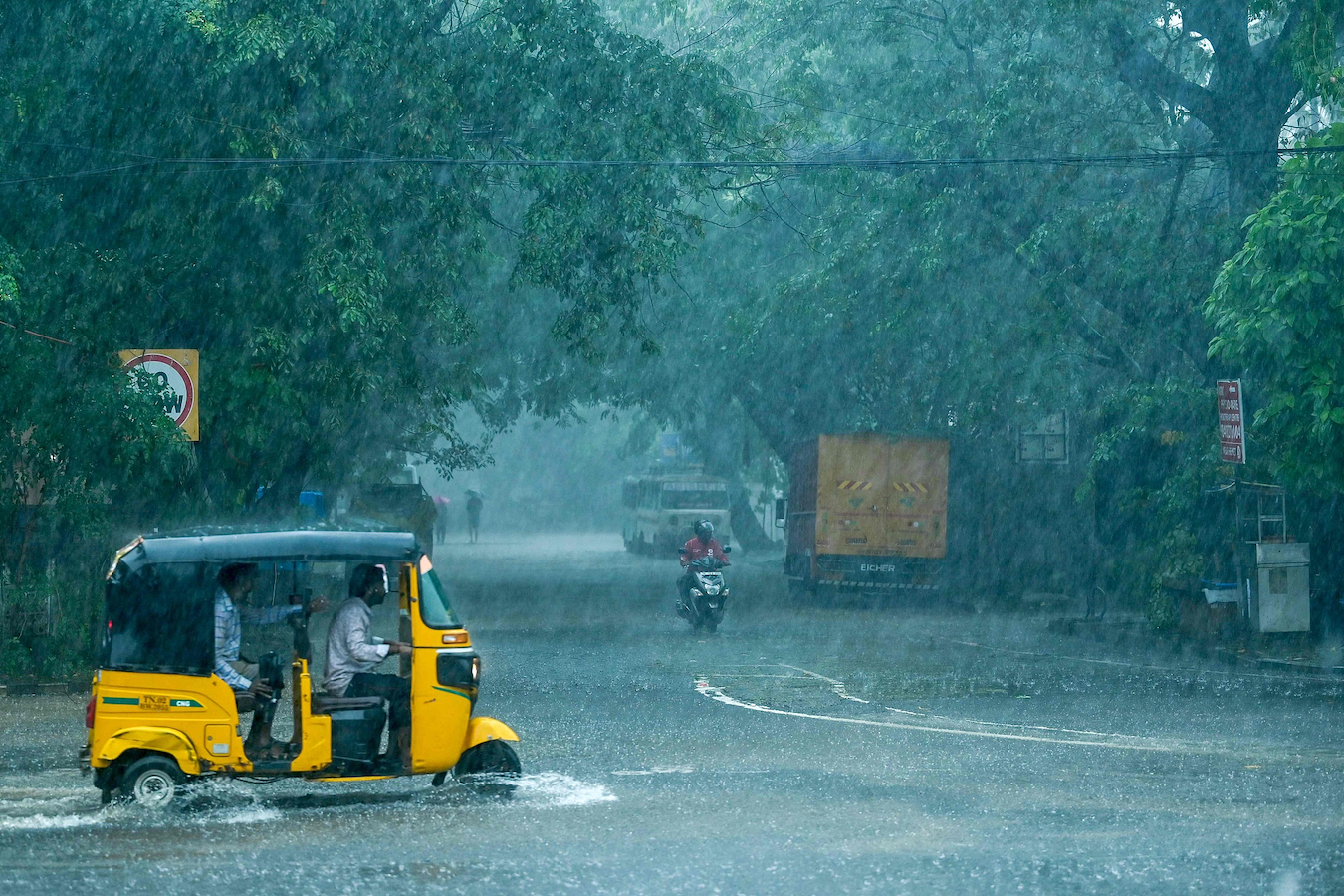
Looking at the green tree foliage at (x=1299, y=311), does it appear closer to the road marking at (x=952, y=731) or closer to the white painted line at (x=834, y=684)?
the white painted line at (x=834, y=684)

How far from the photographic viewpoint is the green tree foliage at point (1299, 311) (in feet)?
56.5

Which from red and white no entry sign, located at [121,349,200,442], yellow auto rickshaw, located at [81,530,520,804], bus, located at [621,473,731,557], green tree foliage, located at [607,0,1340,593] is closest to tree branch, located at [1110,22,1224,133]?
green tree foliage, located at [607,0,1340,593]

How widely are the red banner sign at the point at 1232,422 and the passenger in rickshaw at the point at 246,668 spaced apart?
Answer: 13.2m

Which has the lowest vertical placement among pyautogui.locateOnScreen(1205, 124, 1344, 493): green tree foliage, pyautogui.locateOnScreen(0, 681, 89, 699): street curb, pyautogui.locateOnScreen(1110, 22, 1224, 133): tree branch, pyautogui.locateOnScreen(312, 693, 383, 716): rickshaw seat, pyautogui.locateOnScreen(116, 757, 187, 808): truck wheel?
pyautogui.locateOnScreen(0, 681, 89, 699): street curb

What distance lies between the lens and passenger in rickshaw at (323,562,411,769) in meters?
9.51

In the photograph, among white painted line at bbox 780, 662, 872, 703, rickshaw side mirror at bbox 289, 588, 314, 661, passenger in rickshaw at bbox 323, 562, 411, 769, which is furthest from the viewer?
white painted line at bbox 780, 662, 872, 703

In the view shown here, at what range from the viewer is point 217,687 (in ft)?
30.6

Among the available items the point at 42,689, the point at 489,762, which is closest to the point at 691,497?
the point at 42,689

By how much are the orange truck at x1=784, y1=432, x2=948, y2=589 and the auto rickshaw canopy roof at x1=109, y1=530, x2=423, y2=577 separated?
2008cm

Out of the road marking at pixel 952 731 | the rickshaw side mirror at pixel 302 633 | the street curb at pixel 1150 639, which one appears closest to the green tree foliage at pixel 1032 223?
the street curb at pixel 1150 639

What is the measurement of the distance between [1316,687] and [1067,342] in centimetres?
1216

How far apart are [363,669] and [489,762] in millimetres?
941

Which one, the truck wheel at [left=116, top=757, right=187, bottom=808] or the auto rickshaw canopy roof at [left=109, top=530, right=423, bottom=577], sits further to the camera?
the auto rickshaw canopy roof at [left=109, top=530, right=423, bottom=577]

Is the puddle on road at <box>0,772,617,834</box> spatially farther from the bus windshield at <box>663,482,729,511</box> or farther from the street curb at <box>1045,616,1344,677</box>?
the bus windshield at <box>663,482,729,511</box>
